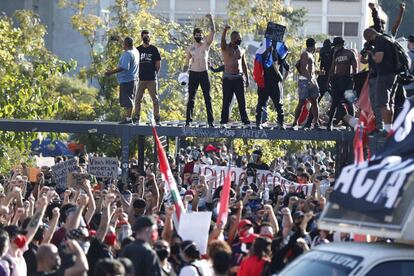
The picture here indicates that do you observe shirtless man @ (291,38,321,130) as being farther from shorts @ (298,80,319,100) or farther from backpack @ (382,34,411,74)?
backpack @ (382,34,411,74)

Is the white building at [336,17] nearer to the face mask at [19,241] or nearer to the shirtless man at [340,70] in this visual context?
the shirtless man at [340,70]

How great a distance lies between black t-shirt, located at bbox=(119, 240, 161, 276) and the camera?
1103cm

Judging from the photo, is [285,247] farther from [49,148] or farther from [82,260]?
[49,148]

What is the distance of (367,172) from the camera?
1024 cm

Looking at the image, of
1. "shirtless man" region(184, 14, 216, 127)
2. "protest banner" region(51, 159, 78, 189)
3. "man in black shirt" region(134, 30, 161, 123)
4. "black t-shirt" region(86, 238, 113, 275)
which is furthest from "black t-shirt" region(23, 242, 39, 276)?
"protest banner" region(51, 159, 78, 189)

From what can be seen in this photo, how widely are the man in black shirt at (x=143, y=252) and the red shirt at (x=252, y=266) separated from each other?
3.62ft

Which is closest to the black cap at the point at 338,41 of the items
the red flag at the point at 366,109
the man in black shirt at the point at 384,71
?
the red flag at the point at 366,109

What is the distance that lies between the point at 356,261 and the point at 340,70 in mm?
11152

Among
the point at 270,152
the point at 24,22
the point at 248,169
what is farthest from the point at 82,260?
the point at 24,22

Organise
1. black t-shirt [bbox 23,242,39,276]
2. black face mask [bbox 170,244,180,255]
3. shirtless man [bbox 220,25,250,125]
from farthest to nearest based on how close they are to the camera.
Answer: shirtless man [bbox 220,25,250,125] → black t-shirt [bbox 23,242,39,276] → black face mask [bbox 170,244,180,255]

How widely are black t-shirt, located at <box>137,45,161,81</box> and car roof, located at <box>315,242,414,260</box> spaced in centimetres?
1166

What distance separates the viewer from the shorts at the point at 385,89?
56.4 feet

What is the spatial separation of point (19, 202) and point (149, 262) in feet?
17.9

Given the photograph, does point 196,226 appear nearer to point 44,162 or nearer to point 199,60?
point 199,60
